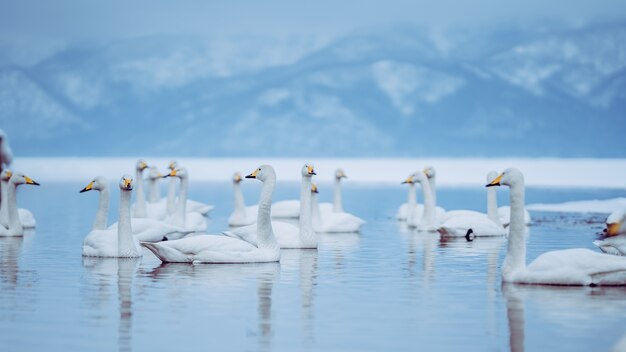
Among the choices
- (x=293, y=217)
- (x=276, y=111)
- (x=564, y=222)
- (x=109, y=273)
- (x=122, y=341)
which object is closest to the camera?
(x=122, y=341)

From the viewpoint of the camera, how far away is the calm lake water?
889 centimetres

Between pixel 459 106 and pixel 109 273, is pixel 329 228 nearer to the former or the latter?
pixel 109 273

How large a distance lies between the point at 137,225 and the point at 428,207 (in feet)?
21.9

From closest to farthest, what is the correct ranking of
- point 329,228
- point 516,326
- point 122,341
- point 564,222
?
point 122,341 < point 516,326 < point 329,228 < point 564,222

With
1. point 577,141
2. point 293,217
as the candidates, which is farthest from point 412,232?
point 577,141

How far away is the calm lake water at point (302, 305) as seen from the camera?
8.89 metres

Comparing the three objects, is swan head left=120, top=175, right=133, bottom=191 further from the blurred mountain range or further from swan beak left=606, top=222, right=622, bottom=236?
the blurred mountain range

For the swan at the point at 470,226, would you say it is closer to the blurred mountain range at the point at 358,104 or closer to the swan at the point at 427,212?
the swan at the point at 427,212

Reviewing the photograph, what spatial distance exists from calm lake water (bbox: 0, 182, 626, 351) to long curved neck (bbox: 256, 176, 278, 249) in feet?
1.28

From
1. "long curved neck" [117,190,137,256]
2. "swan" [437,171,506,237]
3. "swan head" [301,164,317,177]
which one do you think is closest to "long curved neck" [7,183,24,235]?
"long curved neck" [117,190,137,256]

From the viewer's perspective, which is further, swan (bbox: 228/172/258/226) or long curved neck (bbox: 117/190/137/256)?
swan (bbox: 228/172/258/226)

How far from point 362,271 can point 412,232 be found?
8.03 m

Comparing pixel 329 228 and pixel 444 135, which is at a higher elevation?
pixel 444 135

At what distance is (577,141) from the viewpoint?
423ft
